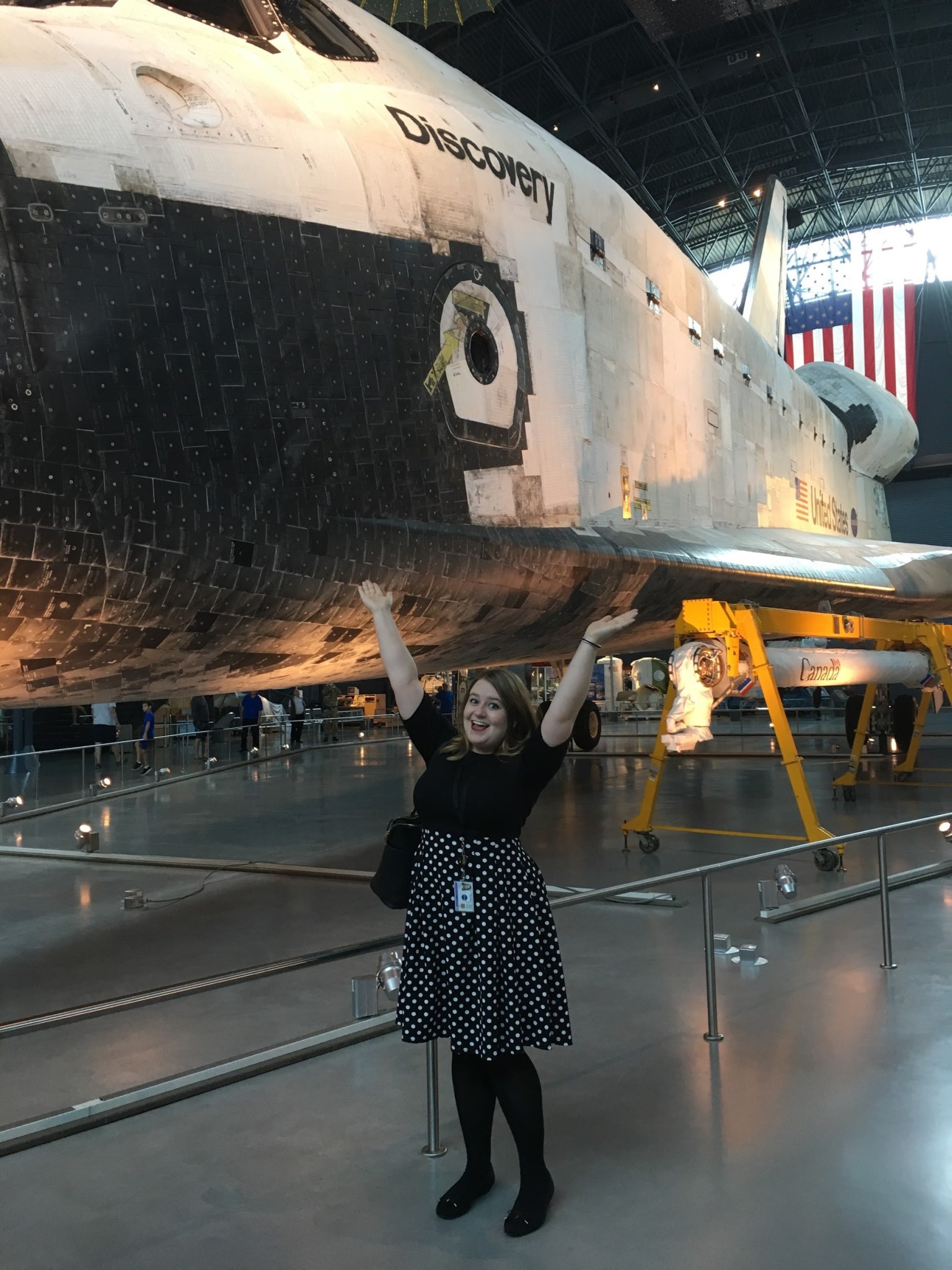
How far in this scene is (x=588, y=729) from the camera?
11508 millimetres

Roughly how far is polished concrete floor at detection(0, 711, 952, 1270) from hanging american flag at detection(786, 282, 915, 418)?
16558mm

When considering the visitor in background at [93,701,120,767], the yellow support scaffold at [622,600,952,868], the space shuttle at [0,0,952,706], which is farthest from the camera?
the visitor in background at [93,701,120,767]

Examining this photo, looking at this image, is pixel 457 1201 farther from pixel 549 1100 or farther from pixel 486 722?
pixel 486 722

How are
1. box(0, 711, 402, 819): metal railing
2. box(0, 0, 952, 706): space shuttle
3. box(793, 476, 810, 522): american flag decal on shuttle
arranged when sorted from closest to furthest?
box(0, 0, 952, 706): space shuttle
box(793, 476, 810, 522): american flag decal on shuttle
box(0, 711, 402, 819): metal railing

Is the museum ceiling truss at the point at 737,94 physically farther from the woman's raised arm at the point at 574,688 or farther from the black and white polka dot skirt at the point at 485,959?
the black and white polka dot skirt at the point at 485,959

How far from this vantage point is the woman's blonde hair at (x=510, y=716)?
80.9 inches

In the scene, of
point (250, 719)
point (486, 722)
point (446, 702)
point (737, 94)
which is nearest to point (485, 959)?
point (486, 722)

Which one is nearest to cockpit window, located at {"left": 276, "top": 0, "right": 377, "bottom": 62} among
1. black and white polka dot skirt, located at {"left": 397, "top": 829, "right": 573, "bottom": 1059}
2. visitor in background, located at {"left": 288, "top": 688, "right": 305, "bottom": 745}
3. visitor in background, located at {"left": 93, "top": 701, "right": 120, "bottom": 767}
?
black and white polka dot skirt, located at {"left": 397, "top": 829, "right": 573, "bottom": 1059}

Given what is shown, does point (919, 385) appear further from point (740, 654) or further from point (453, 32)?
point (740, 654)

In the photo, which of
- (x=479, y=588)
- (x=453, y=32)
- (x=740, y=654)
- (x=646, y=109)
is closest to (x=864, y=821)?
(x=740, y=654)

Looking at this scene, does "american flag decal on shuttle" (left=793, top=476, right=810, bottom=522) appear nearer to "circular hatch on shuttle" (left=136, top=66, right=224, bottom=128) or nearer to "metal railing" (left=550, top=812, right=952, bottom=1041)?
"metal railing" (left=550, top=812, right=952, bottom=1041)

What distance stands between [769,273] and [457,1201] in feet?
36.9

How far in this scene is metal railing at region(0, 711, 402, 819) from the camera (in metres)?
9.37

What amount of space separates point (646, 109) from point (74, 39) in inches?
753
